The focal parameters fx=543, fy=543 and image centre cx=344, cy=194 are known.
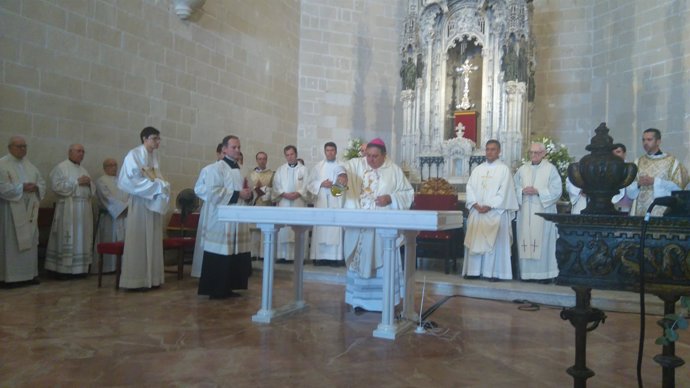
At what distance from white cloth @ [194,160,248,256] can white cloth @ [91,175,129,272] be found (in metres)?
2.20

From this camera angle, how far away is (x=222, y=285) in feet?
19.1

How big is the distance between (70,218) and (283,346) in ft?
14.1

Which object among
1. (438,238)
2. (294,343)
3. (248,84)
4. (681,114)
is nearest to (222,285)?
(294,343)

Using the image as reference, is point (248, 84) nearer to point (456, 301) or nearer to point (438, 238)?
point (438, 238)

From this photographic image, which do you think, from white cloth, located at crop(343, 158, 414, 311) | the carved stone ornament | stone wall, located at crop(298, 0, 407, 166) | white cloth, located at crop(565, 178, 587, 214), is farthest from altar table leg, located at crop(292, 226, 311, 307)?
stone wall, located at crop(298, 0, 407, 166)

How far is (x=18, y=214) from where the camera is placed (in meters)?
6.26

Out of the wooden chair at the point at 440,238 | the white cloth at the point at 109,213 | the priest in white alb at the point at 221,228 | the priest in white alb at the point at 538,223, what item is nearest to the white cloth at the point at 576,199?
the priest in white alb at the point at 538,223

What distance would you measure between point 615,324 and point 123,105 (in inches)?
268

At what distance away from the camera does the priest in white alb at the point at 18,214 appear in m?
6.16

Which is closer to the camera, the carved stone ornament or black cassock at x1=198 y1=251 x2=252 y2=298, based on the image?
black cassock at x1=198 y1=251 x2=252 y2=298

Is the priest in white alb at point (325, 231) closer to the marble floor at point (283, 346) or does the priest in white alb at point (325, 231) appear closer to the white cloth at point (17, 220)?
the marble floor at point (283, 346)

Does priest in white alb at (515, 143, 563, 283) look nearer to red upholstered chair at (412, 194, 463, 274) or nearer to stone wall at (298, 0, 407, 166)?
red upholstered chair at (412, 194, 463, 274)

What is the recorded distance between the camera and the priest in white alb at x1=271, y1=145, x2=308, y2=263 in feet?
27.7

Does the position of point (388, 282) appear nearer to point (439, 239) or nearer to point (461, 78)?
point (439, 239)
